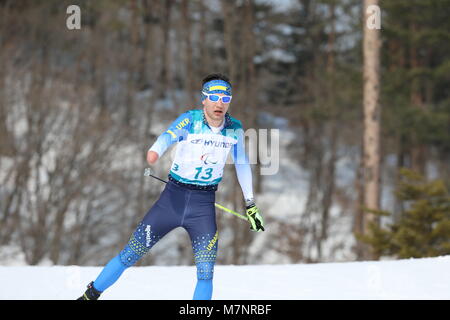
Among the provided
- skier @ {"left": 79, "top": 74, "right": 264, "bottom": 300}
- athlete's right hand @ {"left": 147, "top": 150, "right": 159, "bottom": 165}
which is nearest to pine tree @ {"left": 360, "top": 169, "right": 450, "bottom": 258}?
skier @ {"left": 79, "top": 74, "right": 264, "bottom": 300}

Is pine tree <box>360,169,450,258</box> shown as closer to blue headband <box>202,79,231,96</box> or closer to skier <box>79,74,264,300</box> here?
skier <box>79,74,264,300</box>

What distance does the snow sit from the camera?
5629 mm

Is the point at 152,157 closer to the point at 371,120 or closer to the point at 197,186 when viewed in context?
the point at 197,186

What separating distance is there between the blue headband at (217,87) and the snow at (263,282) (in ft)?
6.87

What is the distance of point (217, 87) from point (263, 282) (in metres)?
2.67

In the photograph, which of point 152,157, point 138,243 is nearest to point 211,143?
point 152,157

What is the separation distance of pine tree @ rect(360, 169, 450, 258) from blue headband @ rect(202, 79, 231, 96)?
5.38 m

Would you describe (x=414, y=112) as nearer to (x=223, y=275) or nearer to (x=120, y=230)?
(x=120, y=230)

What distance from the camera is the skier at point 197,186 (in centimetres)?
437

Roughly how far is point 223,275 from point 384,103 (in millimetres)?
13477

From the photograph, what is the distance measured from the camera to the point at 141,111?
2205 cm

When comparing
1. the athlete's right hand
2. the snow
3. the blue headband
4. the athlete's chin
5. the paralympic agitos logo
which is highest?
the blue headband

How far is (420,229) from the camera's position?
9.18 metres
